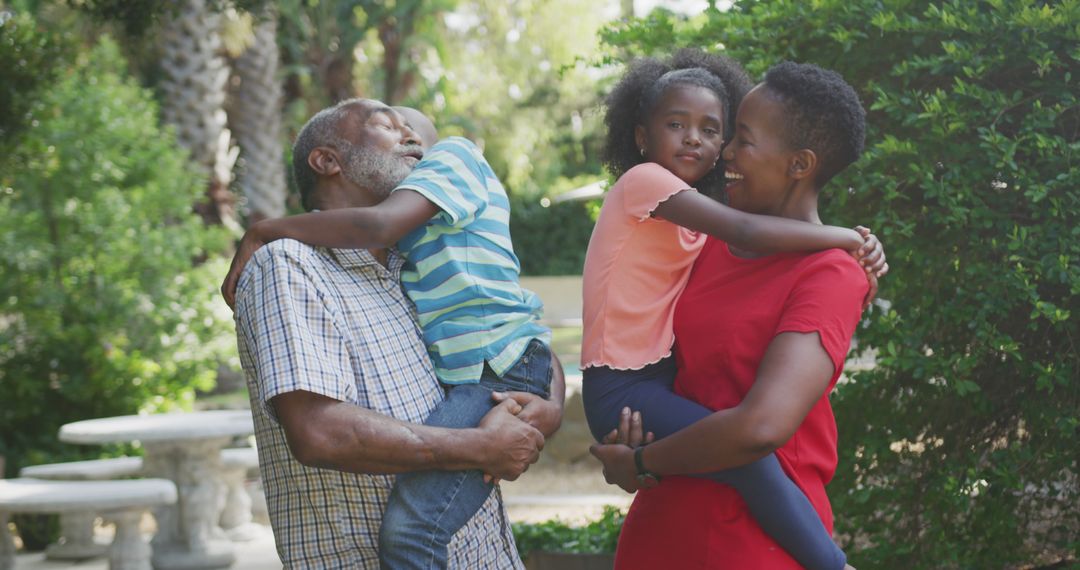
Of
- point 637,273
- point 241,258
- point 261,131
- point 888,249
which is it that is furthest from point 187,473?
point 261,131

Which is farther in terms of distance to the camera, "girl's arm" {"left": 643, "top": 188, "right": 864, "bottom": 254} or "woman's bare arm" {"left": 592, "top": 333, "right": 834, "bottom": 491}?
"girl's arm" {"left": 643, "top": 188, "right": 864, "bottom": 254}

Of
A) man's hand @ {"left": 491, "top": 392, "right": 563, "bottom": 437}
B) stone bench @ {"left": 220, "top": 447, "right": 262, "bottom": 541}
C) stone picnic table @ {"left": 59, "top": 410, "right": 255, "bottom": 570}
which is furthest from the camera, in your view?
stone bench @ {"left": 220, "top": 447, "right": 262, "bottom": 541}

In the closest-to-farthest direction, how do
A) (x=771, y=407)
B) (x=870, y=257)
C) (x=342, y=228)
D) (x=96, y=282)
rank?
(x=771, y=407)
(x=870, y=257)
(x=342, y=228)
(x=96, y=282)

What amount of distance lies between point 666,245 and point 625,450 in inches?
19.5

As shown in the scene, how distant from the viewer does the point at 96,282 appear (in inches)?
420

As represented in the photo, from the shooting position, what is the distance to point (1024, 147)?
3.97 meters

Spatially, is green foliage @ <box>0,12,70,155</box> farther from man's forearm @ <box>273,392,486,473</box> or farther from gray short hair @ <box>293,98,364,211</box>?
man's forearm @ <box>273,392,486,473</box>

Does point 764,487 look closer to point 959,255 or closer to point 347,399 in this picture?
point 347,399

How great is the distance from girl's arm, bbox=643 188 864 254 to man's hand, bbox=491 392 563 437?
55 cm

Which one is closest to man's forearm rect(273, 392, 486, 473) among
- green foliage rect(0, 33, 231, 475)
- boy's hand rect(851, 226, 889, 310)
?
boy's hand rect(851, 226, 889, 310)

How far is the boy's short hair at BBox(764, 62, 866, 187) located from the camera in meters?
2.48

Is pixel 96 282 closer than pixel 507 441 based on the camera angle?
No

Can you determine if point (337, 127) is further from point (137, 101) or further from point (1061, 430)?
point (137, 101)

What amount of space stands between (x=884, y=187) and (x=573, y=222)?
2313cm
